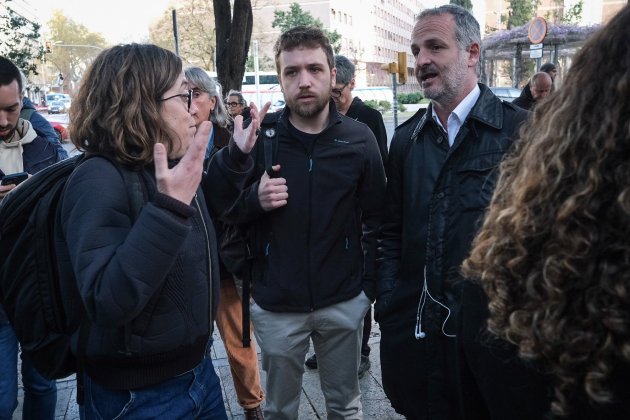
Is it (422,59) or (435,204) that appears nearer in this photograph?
(435,204)

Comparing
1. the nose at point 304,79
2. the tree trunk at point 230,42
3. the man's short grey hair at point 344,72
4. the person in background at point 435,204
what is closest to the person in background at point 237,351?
the nose at point 304,79

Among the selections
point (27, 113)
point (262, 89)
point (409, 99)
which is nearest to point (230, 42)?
point (27, 113)

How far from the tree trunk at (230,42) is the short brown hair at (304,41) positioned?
18.2ft

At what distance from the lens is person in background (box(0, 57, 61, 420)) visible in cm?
256

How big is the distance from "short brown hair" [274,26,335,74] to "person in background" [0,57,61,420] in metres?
1.41

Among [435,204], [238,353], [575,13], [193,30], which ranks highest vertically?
[193,30]

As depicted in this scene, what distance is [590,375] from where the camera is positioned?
86cm

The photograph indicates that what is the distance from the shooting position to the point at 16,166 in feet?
10.0

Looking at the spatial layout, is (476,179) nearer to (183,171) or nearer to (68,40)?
(183,171)

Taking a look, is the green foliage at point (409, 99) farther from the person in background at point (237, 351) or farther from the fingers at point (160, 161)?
the fingers at point (160, 161)

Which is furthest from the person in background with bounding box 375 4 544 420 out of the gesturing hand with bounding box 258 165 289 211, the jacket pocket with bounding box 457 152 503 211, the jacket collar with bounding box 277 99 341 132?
the gesturing hand with bounding box 258 165 289 211

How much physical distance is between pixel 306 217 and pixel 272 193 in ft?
0.71

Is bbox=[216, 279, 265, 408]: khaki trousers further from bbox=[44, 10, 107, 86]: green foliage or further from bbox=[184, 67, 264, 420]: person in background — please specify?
bbox=[44, 10, 107, 86]: green foliage

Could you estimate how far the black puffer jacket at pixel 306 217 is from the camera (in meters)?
2.67
